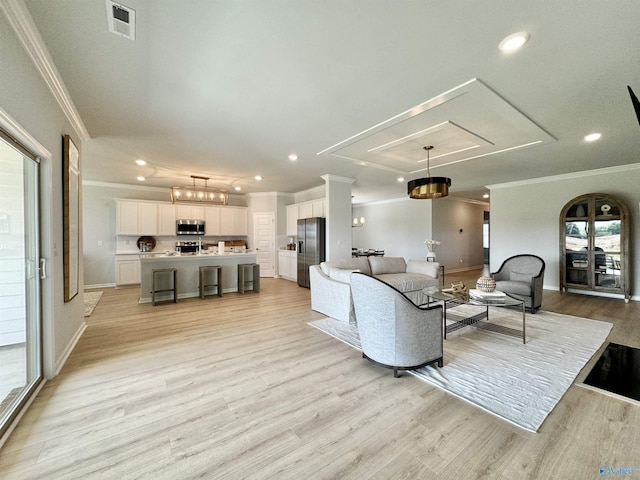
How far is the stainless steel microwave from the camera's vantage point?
7.81 metres

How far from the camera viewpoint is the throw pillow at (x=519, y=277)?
15.7ft

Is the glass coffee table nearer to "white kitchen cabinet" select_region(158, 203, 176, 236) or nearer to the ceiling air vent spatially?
the ceiling air vent

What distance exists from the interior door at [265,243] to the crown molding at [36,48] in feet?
19.3

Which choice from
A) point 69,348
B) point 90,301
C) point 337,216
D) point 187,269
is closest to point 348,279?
point 337,216

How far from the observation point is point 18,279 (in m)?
2.14

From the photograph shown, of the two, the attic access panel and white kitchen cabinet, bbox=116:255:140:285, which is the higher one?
the attic access panel

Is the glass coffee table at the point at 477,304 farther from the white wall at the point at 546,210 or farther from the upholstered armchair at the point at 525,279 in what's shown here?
the white wall at the point at 546,210

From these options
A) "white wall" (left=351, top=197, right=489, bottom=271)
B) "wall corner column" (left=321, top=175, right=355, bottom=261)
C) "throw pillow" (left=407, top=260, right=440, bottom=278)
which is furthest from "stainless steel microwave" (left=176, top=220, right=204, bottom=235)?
"white wall" (left=351, top=197, right=489, bottom=271)

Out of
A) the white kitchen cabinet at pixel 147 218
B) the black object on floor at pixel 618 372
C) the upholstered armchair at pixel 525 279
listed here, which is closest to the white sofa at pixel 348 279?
the upholstered armchair at pixel 525 279

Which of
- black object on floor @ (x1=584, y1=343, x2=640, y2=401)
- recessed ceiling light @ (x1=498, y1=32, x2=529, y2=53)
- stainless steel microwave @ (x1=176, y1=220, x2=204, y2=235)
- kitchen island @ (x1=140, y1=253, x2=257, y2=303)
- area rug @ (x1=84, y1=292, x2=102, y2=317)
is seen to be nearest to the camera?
recessed ceiling light @ (x1=498, y1=32, x2=529, y2=53)

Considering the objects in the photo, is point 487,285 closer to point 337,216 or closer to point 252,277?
point 337,216

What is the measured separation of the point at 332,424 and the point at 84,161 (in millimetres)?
6609

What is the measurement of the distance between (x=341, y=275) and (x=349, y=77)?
2.77 metres

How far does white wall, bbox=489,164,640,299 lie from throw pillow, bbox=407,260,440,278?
3538 mm
